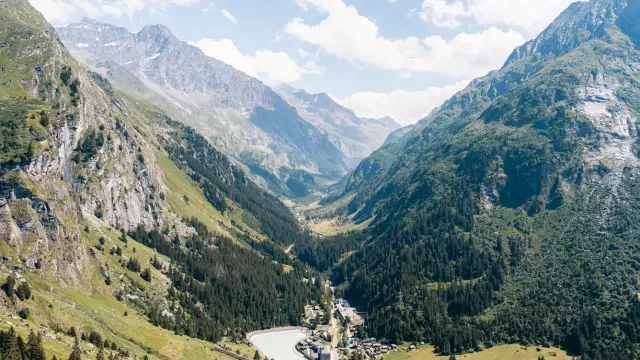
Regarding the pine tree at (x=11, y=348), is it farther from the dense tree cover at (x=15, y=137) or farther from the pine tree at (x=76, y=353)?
the dense tree cover at (x=15, y=137)

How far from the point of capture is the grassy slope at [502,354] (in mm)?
181375

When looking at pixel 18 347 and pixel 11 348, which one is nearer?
pixel 11 348

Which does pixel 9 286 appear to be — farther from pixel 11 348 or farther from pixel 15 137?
pixel 15 137

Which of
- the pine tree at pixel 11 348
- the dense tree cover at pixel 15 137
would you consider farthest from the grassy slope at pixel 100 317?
the dense tree cover at pixel 15 137

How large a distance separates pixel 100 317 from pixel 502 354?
146495mm

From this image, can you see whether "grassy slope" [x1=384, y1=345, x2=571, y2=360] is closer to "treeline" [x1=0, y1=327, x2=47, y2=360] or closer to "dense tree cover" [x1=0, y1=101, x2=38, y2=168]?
"treeline" [x1=0, y1=327, x2=47, y2=360]

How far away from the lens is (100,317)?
469 feet

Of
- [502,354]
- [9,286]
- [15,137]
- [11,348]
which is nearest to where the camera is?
[11,348]

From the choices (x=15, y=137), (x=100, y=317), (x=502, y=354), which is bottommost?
(x=100, y=317)

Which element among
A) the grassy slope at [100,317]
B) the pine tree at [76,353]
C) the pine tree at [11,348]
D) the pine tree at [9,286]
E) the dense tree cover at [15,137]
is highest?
the dense tree cover at [15,137]

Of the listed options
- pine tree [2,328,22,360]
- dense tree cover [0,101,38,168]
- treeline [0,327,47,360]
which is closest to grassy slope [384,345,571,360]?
treeline [0,327,47,360]

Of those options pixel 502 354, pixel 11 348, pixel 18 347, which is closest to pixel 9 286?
pixel 18 347

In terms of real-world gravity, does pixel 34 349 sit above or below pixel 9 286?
above

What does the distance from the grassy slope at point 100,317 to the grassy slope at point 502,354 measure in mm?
65492
